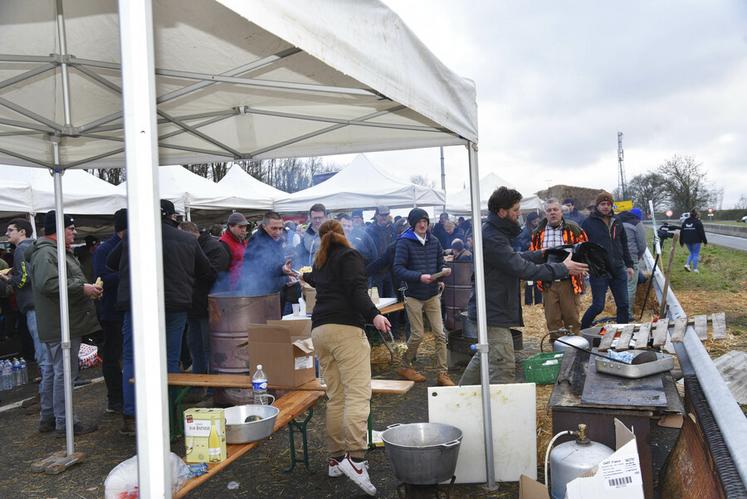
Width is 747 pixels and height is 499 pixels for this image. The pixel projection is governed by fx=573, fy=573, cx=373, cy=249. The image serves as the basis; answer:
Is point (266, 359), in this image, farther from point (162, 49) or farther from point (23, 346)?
point (23, 346)

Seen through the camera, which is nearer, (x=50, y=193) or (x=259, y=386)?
(x=259, y=386)

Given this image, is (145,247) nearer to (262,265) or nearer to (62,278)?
(62,278)

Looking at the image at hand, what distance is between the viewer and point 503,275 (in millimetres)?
4805

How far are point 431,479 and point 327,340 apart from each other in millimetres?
1136

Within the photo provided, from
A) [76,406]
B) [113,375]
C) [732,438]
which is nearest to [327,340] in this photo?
[732,438]

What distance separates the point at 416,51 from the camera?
2.84m

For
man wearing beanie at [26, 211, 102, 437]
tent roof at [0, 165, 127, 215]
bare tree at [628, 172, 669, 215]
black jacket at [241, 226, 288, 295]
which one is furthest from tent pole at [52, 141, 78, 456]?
bare tree at [628, 172, 669, 215]

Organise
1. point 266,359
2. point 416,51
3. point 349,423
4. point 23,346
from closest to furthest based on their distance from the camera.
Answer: point 416,51, point 349,423, point 266,359, point 23,346

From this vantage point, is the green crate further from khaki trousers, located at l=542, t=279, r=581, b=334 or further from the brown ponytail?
the brown ponytail

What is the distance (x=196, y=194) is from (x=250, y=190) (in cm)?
200

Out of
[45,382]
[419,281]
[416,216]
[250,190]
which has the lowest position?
[45,382]

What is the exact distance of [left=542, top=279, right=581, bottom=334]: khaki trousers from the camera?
22.2 ft

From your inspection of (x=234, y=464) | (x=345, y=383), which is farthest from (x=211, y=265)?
(x=345, y=383)

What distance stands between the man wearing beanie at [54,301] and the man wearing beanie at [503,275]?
3.60 m
